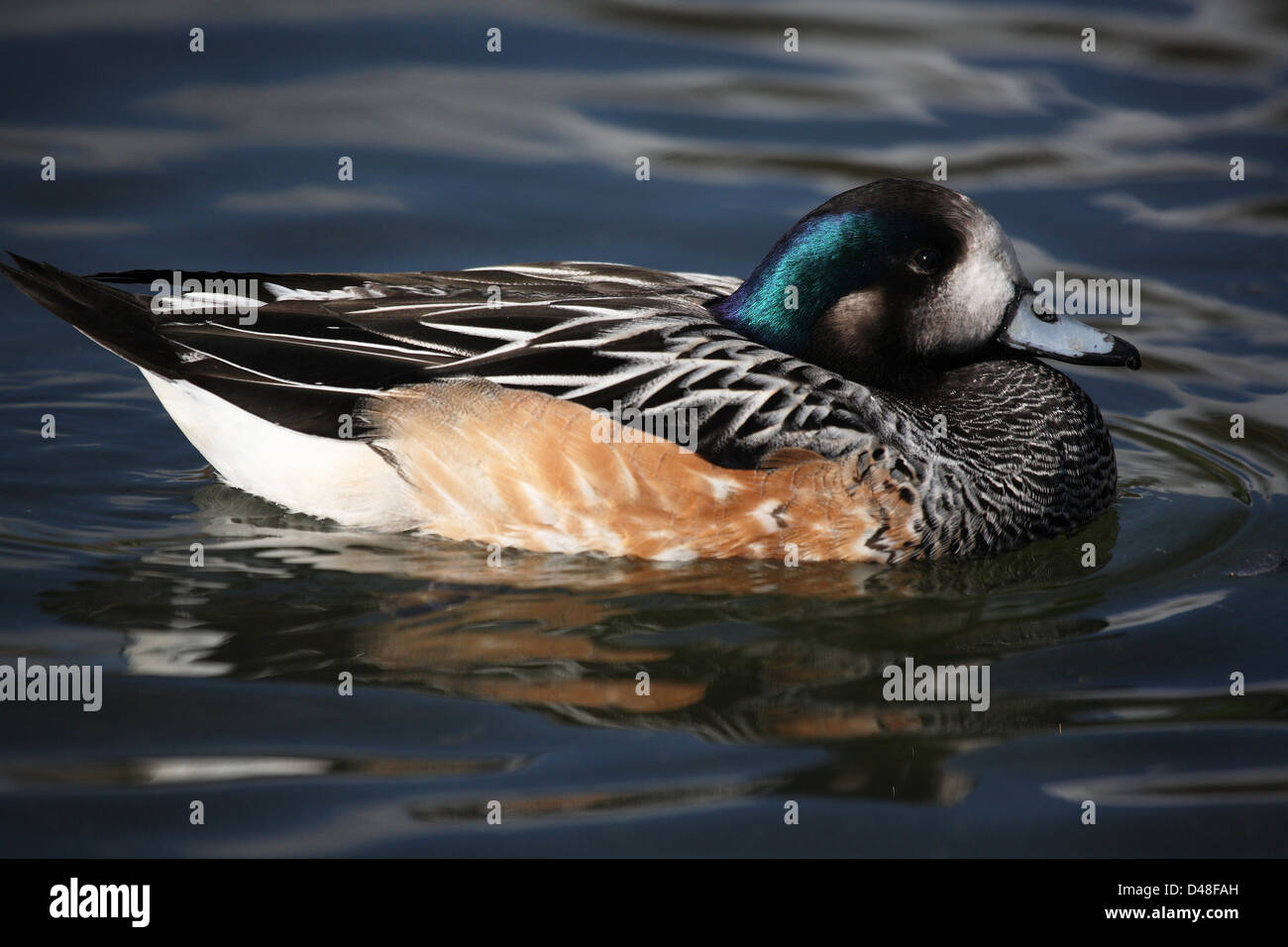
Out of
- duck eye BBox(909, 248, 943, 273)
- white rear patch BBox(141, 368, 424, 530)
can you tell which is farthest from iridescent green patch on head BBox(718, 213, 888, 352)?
white rear patch BBox(141, 368, 424, 530)

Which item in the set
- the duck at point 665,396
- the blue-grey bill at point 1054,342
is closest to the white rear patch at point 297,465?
the duck at point 665,396

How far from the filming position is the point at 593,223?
9938mm

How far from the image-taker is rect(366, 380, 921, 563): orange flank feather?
6.48m

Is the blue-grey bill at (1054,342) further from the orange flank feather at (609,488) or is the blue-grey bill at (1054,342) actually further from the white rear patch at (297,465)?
the white rear patch at (297,465)

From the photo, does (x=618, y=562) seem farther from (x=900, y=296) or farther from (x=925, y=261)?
(x=925, y=261)

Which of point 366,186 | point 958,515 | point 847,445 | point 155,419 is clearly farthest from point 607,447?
point 366,186

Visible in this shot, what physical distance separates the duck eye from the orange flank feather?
2.61 ft

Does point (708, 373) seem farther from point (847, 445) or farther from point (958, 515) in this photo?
point (958, 515)

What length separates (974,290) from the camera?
6.79 m

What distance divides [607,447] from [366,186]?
4.52 meters

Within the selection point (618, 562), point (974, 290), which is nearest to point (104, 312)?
point (618, 562)

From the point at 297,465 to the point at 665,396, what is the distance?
158 cm

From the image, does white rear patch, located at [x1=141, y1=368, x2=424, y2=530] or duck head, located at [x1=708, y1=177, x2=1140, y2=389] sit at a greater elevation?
duck head, located at [x1=708, y1=177, x2=1140, y2=389]

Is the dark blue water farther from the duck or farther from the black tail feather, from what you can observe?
the black tail feather
